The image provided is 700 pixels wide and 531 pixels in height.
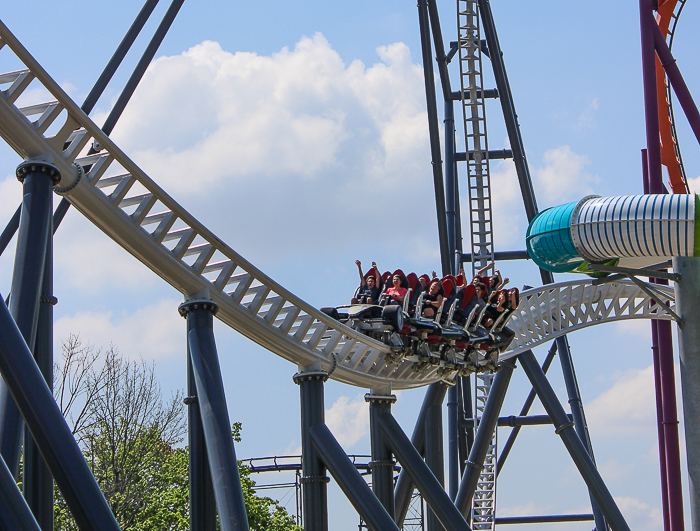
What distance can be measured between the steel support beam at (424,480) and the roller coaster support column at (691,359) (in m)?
2.12

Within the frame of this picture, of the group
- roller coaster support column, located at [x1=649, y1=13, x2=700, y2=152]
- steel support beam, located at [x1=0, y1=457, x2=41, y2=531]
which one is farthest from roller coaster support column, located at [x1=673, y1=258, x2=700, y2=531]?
steel support beam, located at [x1=0, y1=457, x2=41, y2=531]

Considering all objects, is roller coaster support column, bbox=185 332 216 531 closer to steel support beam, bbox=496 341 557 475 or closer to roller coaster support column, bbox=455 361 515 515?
roller coaster support column, bbox=455 361 515 515

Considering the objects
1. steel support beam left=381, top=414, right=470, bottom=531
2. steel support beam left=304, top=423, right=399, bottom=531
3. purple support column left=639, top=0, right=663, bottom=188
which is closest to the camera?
steel support beam left=304, top=423, right=399, bottom=531

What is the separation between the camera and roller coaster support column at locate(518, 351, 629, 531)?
10695 mm

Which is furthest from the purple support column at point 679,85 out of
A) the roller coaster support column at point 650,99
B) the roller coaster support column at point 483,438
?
the roller coaster support column at point 483,438

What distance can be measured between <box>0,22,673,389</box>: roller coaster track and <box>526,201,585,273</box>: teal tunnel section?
1.66m

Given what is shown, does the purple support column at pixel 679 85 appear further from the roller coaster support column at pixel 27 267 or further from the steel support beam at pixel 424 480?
the roller coaster support column at pixel 27 267

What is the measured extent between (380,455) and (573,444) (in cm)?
333

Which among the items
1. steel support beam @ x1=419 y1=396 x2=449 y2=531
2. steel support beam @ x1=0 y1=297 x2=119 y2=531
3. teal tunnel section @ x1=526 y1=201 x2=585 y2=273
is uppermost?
teal tunnel section @ x1=526 y1=201 x2=585 y2=273

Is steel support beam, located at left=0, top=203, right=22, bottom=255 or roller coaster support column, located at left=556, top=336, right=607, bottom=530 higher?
roller coaster support column, located at left=556, top=336, right=607, bottom=530

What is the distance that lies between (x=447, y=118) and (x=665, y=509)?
598 centimetres

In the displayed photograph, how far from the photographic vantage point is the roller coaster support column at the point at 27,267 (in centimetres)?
493

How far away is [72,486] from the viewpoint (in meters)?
4.29

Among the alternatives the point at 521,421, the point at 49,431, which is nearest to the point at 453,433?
the point at 521,421
